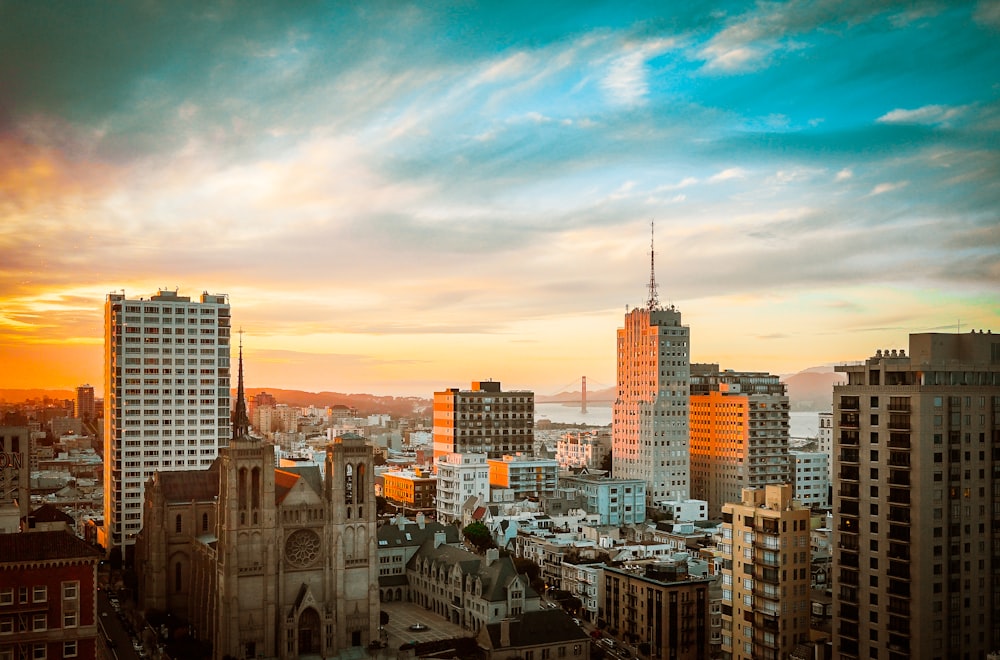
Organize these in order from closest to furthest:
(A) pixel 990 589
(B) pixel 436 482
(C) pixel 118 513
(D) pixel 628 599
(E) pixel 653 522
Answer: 1. (A) pixel 990 589
2. (D) pixel 628 599
3. (C) pixel 118 513
4. (E) pixel 653 522
5. (B) pixel 436 482

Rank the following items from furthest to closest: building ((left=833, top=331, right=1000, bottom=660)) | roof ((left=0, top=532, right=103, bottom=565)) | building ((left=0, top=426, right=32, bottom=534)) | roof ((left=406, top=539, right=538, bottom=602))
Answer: roof ((left=406, top=539, right=538, bottom=602)) < building ((left=0, top=426, right=32, bottom=534)) < building ((left=833, top=331, right=1000, bottom=660)) < roof ((left=0, top=532, right=103, bottom=565))

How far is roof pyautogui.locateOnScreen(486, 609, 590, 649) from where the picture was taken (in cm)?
5491

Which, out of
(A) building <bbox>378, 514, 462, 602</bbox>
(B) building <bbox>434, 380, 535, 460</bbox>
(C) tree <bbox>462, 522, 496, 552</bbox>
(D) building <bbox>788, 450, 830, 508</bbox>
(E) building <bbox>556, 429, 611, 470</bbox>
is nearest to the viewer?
(A) building <bbox>378, 514, 462, 602</bbox>

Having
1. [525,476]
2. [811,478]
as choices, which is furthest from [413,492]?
[811,478]

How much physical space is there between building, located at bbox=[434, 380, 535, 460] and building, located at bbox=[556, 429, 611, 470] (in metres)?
19.3

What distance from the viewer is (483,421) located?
114750 millimetres

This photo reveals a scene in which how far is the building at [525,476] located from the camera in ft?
325

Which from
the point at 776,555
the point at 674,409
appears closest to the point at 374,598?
the point at 776,555

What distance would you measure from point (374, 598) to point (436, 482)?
47.9 meters

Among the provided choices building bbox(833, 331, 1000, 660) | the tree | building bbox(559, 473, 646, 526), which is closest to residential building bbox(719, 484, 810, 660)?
building bbox(833, 331, 1000, 660)

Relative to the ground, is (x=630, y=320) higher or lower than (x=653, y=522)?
higher

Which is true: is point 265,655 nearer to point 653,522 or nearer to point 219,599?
point 219,599

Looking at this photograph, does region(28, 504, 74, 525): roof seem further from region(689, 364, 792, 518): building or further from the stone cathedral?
region(689, 364, 792, 518): building

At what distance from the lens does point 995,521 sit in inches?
1764
